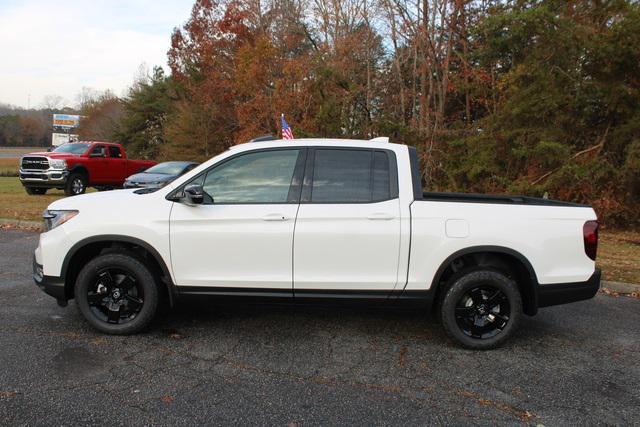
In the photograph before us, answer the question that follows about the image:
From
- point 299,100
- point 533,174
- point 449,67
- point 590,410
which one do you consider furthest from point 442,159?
point 590,410

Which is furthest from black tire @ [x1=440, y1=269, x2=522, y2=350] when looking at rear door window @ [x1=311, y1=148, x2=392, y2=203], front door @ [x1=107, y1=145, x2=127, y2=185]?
front door @ [x1=107, y1=145, x2=127, y2=185]

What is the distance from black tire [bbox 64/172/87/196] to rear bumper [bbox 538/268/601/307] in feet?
50.9

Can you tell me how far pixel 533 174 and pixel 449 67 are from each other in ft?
21.7

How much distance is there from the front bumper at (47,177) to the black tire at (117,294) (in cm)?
1337

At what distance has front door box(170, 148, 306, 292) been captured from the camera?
13.2 feet

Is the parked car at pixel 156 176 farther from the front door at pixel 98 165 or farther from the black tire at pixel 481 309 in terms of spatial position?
the black tire at pixel 481 309

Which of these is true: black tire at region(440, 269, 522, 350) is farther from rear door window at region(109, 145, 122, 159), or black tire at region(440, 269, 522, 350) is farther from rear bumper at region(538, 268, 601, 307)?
rear door window at region(109, 145, 122, 159)

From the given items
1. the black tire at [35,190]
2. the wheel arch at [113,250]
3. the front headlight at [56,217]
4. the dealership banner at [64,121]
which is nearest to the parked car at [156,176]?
the black tire at [35,190]

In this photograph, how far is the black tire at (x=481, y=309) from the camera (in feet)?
13.3

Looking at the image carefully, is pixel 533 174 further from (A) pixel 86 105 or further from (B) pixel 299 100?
(A) pixel 86 105

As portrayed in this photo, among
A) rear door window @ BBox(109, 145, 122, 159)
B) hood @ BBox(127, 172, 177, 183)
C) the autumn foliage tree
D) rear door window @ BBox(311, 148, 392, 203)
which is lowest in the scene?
hood @ BBox(127, 172, 177, 183)

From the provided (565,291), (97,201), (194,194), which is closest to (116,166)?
(97,201)

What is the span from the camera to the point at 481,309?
163 inches

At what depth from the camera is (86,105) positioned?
252 ft
